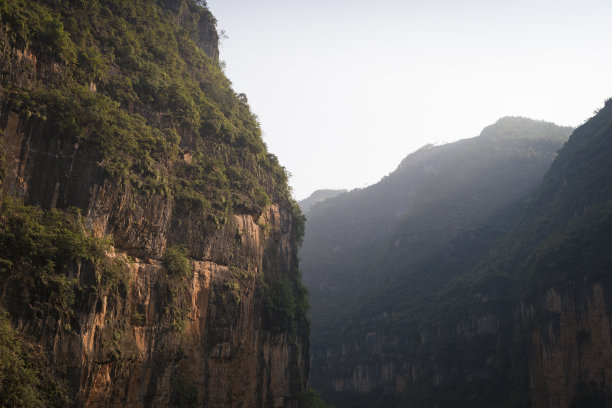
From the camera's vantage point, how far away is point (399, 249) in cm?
10406

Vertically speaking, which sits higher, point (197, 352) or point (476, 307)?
point (476, 307)

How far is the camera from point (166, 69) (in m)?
30.5

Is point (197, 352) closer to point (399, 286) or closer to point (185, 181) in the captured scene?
point (185, 181)

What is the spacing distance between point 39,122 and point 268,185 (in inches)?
718

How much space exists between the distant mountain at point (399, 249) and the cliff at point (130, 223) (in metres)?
50.0

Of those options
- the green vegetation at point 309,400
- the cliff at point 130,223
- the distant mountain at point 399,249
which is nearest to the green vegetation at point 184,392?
the cliff at point 130,223

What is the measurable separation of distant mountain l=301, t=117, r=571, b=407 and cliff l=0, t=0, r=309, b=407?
50.0 metres

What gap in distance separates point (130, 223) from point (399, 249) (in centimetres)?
8713

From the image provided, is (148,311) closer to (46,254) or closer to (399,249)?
(46,254)

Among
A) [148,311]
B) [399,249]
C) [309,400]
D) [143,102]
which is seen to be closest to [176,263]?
[148,311]

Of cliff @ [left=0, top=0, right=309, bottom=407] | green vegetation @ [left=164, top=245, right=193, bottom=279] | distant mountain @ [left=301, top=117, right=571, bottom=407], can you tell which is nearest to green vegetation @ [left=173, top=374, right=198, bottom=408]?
cliff @ [left=0, top=0, right=309, bottom=407]

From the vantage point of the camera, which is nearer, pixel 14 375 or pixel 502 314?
pixel 14 375

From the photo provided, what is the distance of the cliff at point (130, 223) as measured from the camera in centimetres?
1811

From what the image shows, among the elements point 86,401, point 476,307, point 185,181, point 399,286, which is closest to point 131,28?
point 185,181
